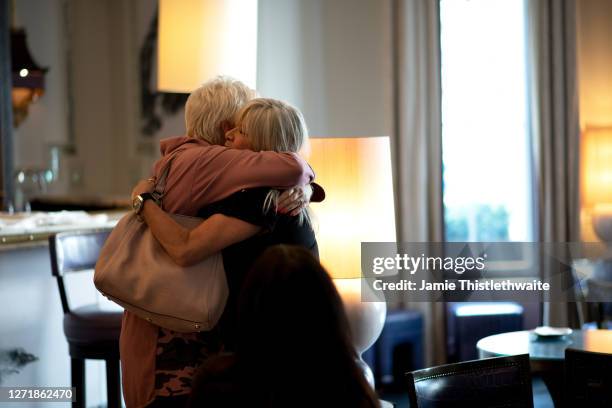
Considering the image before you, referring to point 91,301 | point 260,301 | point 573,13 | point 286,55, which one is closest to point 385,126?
point 286,55

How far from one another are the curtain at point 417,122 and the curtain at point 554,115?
615 millimetres

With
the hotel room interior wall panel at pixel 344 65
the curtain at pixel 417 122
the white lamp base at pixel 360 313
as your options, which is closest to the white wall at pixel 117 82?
the hotel room interior wall panel at pixel 344 65

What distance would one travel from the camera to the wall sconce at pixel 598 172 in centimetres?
542

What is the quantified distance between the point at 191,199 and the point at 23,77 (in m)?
4.83

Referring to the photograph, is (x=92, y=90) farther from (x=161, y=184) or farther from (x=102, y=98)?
(x=161, y=184)

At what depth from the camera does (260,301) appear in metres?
1.31

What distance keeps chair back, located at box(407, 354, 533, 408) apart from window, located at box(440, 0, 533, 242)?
3.29 m

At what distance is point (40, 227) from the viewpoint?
3.66 m

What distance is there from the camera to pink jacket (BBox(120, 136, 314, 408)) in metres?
1.98

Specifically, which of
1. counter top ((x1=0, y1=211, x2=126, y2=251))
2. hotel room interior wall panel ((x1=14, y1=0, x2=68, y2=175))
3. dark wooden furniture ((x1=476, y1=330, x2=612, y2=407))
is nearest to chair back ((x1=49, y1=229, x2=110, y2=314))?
counter top ((x1=0, y1=211, x2=126, y2=251))

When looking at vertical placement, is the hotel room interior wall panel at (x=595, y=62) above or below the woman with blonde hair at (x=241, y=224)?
above

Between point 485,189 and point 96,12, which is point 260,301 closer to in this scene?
point 485,189

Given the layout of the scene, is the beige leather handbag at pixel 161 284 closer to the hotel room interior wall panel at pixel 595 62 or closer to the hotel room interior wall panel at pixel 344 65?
the hotel room interior wall panel at pixel 344 65

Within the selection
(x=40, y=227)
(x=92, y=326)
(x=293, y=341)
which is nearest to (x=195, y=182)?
(x=293, y=341)
